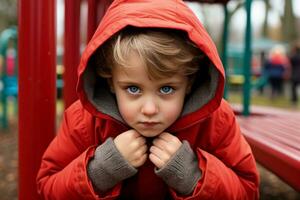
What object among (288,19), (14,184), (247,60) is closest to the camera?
(14,184)

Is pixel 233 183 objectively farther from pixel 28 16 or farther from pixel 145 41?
pixel 28 16

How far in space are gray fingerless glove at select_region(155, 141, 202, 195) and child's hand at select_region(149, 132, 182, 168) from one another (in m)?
0.02

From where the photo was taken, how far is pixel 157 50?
996mm

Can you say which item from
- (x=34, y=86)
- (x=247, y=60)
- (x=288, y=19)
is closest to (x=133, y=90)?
(x=34, y=86)

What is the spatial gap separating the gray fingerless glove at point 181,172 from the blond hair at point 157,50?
20cm

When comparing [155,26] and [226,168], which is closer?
[155,26]

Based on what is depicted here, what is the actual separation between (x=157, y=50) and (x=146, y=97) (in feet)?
0.37

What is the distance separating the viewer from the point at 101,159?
107 cm

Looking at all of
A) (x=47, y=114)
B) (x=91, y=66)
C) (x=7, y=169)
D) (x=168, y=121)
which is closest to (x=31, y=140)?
(x=47, y=114)

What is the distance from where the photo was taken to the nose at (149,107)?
3.24 feet

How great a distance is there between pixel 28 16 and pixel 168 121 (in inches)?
22.0

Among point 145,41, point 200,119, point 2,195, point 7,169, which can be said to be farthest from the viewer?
point 7,169

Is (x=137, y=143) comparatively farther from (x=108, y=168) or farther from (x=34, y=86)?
(x=34, y=86)

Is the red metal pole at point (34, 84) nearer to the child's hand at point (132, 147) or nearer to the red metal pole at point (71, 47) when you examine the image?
the child's hand at point (132, 147)
